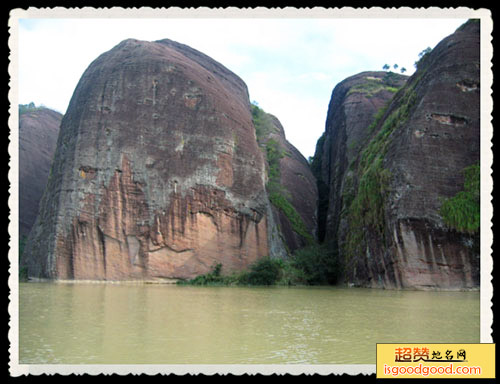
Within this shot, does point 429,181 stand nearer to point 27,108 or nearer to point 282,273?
point 282,273

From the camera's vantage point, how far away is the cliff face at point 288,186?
36094 mm

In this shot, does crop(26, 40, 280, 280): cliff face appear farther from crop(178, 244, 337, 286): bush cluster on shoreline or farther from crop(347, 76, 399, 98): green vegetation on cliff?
crop(347, 76, 399, 98): green vegetation on cliff

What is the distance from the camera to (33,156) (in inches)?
1672

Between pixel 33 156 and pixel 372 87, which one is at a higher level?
pixel 372 87

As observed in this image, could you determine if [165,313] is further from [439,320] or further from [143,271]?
[143,271]

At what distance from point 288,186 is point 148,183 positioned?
15.6 m

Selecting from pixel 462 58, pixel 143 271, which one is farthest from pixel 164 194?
pixel 462 58

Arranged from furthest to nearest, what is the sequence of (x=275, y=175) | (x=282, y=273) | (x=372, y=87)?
(x=372, y=87), (x=275, y=175), (x=282, y=273)

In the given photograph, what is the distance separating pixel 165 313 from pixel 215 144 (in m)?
20.5

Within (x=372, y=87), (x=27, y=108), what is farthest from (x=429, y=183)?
(x=27, y=108)

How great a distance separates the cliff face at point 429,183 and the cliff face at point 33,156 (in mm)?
26936

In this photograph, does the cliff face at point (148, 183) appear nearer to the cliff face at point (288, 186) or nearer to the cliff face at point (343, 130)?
the cliff face at point (288, 186)

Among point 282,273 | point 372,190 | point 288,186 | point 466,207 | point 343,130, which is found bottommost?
point 282,273

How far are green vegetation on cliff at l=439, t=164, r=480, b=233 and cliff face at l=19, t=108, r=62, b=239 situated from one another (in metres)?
30.2
